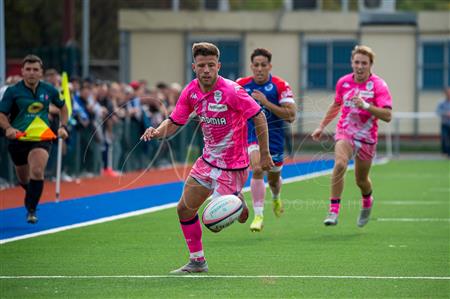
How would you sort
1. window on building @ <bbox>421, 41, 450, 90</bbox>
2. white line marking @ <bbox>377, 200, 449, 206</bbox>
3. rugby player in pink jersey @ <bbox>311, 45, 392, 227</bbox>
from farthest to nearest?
window on building @ <bbox>421, 41, 450, 90</bbox> → white line marking @ <bbox>377, 200, 449, 206</bbox> → rugby player in pink jersey @ <bbox>311, 45, 392, 227</bbox>

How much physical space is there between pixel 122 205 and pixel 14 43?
84.6 feet

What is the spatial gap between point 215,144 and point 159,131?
56cm

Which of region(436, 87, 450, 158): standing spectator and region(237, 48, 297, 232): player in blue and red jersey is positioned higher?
region(237, 48, 297, 232): player in blue and red jersey

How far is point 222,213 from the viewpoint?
408 inches

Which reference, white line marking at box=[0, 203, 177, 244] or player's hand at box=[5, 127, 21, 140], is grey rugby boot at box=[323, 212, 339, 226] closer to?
white line marking at box=[0, 203, 177, 244]

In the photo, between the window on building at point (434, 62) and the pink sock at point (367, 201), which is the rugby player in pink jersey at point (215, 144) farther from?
the window on building at point (434, 62)

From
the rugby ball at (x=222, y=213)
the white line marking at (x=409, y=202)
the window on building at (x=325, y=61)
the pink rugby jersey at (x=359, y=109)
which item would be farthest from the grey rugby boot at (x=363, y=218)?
the window on building at (x=325, y=61)

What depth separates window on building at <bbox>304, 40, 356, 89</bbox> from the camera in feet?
142

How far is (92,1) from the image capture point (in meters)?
45.7

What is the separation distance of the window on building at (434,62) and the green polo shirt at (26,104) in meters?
29.4

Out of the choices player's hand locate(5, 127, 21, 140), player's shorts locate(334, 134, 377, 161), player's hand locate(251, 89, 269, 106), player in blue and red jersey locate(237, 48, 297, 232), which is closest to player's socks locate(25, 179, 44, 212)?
player's hand locate(5, 127, 21, 140)

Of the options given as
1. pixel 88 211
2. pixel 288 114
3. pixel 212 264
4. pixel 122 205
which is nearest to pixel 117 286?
pixel 212 264

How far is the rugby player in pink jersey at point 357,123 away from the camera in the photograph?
1486cm

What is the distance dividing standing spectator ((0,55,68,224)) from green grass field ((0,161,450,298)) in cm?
91
